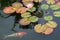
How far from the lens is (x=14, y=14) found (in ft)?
6.17

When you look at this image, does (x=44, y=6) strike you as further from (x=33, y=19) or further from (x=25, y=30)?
(x=25, y=30)

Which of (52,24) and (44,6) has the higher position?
(44,6)

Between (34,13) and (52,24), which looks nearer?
(52,24)

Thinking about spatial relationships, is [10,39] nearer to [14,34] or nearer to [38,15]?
[14,34]

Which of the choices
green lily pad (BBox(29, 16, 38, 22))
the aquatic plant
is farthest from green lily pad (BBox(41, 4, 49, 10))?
green lily pad (BBox(29, 16, 38, 22))

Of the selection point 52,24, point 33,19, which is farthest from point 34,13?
point 52,24

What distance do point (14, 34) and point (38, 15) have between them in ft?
1.00

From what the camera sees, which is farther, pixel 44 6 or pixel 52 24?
pixel 44 6

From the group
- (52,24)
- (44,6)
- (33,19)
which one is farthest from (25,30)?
(44,6)

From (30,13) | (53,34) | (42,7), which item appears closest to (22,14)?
(30,13)

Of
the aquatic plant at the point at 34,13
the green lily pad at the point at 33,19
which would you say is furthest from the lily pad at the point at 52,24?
the green lily pad at the point at 33,19

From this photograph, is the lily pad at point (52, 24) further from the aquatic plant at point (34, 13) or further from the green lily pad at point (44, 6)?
the green lily pad at point (44, 6)

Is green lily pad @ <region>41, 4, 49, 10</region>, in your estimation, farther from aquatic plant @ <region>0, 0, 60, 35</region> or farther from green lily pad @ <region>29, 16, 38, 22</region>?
green lily pad @ <region>29, 16, 38, 22</region>

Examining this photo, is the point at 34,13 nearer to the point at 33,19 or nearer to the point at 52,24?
the point at 33,19
